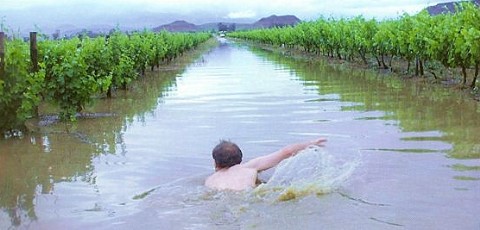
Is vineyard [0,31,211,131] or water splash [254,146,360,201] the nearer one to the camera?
water splash [254,146,360,201]

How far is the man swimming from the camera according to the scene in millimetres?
6922

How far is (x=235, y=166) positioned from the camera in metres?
7.09

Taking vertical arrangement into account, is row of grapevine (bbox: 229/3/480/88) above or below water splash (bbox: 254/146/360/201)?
above

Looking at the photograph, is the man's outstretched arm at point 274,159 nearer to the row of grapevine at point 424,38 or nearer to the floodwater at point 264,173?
the floodwater at point 264,173

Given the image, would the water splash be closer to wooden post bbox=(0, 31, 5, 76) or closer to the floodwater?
the floodwater

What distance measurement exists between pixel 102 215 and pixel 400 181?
3048 mm

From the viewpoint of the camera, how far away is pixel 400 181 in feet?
23.4

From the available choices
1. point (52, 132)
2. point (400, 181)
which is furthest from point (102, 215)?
point (52, 132)

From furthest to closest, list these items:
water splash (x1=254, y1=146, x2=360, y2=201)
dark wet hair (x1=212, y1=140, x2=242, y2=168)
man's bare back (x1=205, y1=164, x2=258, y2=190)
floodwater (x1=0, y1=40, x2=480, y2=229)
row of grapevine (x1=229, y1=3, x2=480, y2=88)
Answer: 1. row of grapevine (x1=229, y1=3, x2=480, y2=88)
2. dark wet hair (x1=212, y1=140, x2=242, y2=168)
3. man's bare back (x1=205, y1=164, x2=258, y2=190)
4. water splash (x1=254, y1=146, x2=360, y2=201)
5. floodwater (x1=0, y1=40, x2=480, y2=229)

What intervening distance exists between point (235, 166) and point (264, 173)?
88 cm

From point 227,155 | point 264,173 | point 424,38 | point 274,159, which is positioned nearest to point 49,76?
point 264,173

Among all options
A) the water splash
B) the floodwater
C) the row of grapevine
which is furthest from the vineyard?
the row of grapevine

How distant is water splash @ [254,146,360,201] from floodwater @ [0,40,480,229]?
13mm

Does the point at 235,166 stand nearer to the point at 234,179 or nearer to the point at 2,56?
the point at 234,179
